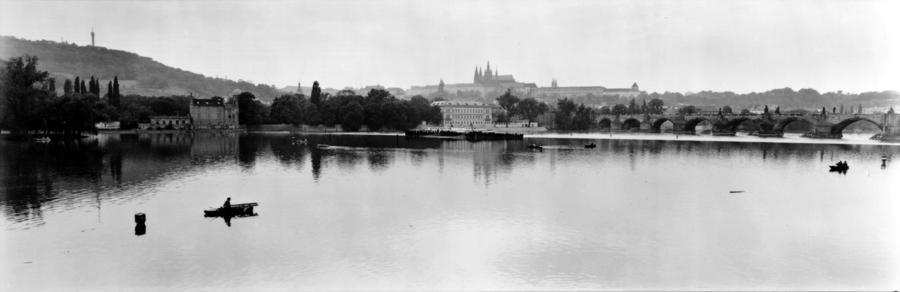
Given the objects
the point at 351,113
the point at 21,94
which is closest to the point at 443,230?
the point at 21,94

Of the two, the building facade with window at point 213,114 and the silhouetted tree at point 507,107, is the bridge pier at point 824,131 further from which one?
the building facade with window at point 213,114

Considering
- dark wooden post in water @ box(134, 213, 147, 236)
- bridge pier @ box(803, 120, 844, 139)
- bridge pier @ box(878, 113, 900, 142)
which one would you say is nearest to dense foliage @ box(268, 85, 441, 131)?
bridge pier @ box(803, 120, 844, 139)

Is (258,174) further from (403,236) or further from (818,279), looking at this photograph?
(818,279)

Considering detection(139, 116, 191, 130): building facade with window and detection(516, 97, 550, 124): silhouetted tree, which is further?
detection(516, 97, 550, 124): silhouetted tree

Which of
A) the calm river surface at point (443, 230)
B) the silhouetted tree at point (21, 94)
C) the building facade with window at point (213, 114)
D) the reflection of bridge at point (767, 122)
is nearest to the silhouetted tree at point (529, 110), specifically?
the reflection of bridge at point (767, 122)

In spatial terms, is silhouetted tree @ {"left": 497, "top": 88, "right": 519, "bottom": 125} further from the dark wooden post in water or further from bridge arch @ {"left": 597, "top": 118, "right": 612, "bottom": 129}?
the dark wooden post in water

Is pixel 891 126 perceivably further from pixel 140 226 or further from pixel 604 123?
pixel 140 226
